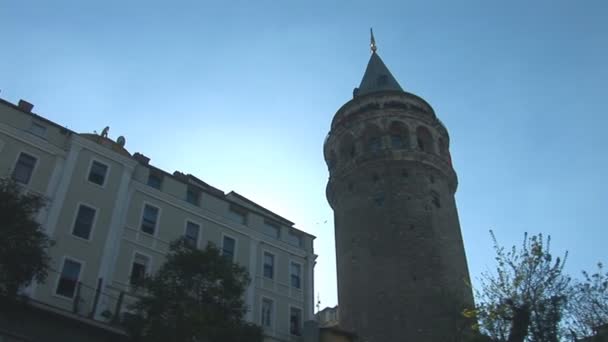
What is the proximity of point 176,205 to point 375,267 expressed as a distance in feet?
44.9

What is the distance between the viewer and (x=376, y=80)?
49031 mm

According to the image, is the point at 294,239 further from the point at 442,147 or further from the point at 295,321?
the point at 442,147

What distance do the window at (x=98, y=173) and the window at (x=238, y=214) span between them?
22.3 ft

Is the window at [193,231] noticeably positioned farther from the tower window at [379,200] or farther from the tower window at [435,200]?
the tower window at [435,200]

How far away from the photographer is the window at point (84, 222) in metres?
24.9

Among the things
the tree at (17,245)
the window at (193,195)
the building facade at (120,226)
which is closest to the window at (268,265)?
the building facade at (120,226)

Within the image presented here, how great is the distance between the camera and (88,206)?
25812 millimetres

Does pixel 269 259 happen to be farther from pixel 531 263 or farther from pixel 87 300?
pixel 531 263

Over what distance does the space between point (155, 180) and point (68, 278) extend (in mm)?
7286

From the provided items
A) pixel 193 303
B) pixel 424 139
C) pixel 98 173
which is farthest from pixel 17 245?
pixel 424 139

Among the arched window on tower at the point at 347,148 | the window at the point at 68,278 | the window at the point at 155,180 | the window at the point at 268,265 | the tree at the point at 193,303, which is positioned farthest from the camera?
the arched window on tower at the point at 347,148

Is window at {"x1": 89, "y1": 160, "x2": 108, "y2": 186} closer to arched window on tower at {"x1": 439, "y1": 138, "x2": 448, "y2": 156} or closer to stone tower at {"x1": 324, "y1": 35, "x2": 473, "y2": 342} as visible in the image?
stone tower at {"x1": 324, "y1": 35, "x2": 473, "y2": 342}

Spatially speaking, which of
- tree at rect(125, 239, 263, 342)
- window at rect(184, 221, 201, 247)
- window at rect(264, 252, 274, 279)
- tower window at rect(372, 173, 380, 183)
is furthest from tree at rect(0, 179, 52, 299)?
tower window at rect(372, 173, 380, 183)

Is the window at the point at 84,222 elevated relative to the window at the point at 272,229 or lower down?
lower down
